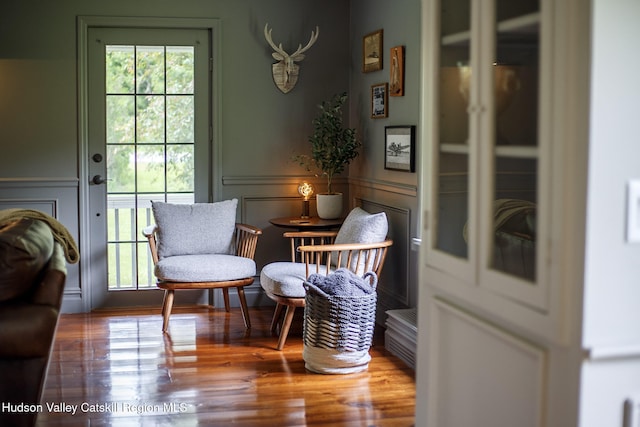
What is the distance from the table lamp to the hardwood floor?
0.87 metres

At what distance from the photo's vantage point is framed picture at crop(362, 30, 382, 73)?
5367 mm

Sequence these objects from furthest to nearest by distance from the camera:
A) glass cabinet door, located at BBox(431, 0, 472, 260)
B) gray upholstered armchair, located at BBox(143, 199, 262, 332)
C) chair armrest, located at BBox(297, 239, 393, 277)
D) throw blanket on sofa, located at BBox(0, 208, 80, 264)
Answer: gray upholstered armchair, located at BBox(143, 199, 262, 332), chair armrest, located at BBox(297, 239, 393, 277), throw blanket on sofa, located at BBox(0, 208, 80, 264), glass cabinet door, located at BBox(431, 0, 472, 260)

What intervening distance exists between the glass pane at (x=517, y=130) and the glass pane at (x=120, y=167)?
13.4ft

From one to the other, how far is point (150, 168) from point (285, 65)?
1.27m

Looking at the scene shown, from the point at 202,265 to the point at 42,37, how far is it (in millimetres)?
2046

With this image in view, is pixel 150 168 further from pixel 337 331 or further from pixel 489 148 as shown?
pixel 489 148

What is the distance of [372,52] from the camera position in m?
5.51

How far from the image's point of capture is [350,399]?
155 inches

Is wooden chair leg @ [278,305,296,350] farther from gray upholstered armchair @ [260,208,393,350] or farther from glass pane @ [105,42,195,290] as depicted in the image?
glass pane @ [105,42,195,290]

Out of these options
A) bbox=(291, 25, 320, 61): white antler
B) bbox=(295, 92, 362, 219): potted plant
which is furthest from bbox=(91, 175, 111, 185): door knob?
bbox=(291, 25, 320, 61): white antler

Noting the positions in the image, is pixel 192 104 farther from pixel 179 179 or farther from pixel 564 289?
pixel 564 289

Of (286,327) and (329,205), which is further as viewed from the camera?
(329,205)

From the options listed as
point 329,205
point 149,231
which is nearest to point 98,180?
point 149,231

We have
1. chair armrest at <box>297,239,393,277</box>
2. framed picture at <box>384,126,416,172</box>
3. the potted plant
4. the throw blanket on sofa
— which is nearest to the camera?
the throw blanket on sofa
